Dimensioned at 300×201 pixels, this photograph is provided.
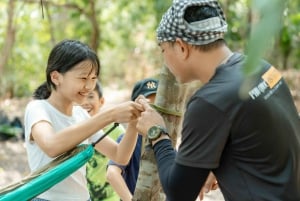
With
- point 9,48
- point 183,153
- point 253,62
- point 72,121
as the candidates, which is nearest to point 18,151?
point 9,48

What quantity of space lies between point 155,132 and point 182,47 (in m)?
0.32

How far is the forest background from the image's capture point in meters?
9.66

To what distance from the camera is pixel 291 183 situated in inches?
58.9

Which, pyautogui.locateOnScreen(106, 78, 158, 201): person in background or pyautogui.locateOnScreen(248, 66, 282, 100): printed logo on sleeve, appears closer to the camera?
pyautogui.locateOnScreen(248, 66, 282, 100): printed logo on sleeve

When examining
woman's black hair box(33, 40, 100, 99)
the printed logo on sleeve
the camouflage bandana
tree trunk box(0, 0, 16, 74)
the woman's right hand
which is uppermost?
the camouflage bandana

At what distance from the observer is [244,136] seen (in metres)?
1.42

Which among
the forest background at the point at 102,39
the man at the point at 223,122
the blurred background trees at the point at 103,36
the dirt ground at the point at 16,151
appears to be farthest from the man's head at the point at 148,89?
the blurred background trees at the point at 103,36

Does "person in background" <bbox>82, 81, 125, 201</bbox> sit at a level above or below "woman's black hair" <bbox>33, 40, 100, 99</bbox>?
below

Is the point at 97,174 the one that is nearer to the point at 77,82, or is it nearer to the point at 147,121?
the point at 77,82

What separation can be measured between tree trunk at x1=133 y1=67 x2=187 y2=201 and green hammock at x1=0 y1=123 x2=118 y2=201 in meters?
0.23

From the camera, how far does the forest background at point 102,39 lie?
31.7ft

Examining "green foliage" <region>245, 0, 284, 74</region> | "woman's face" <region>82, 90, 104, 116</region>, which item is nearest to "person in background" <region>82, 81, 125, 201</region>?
"woman's face" <region>82, 90, 104, 116</region>

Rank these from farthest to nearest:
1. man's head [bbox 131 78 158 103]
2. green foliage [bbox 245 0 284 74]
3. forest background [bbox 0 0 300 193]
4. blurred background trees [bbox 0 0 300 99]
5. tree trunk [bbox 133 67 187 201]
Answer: blurred background trees [bbox 0 0 300 99] → forest background [bbox 0 0 300 193] → man's head [bbox 131 78 158 103] → tree trunk [bbox 133 67 187 201] → green foliage [bbox 245 0 284 74]

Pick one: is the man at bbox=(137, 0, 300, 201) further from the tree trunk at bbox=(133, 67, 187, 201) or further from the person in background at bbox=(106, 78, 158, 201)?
the person in background at bbox=(106, 78, 158, 201)
